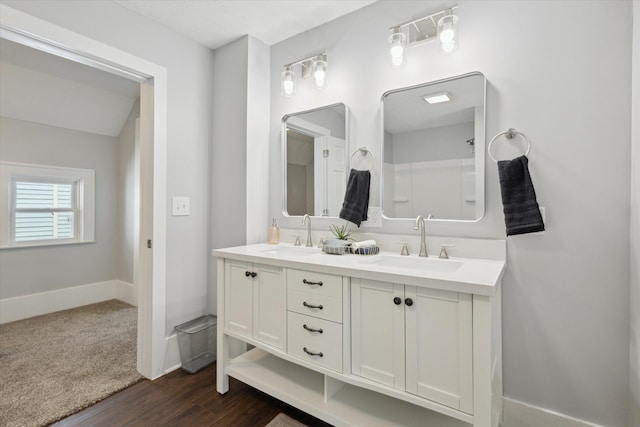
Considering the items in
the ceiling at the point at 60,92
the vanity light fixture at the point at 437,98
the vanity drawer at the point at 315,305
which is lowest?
the vanity drawer at the point at 315,305

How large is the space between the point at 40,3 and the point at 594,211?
289 centimetres

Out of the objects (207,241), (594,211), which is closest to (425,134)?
(594,211)

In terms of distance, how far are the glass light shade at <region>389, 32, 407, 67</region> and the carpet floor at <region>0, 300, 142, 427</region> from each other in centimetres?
257

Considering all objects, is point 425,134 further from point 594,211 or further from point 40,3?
point 40,3

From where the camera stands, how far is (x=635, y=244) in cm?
125

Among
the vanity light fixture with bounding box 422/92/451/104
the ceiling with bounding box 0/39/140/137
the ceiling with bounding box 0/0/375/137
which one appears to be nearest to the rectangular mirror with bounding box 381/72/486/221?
the vanity light fixture with bounding box 422/92/451/104

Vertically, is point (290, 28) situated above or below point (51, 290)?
above

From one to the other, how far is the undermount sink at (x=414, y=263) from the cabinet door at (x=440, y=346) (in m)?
0.39

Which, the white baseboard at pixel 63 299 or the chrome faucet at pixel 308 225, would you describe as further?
the white baseboard at pixel 63 299

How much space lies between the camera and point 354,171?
6.45 feet

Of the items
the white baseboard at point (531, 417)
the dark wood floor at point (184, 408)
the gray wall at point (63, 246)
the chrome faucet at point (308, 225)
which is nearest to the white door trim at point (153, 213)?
the dark wood floor at point (184, 408)

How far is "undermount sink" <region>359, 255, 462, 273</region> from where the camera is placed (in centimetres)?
156

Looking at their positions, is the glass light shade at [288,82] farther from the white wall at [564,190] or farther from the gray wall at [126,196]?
the gray wall at [126,196]

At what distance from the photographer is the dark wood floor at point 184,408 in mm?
1632
